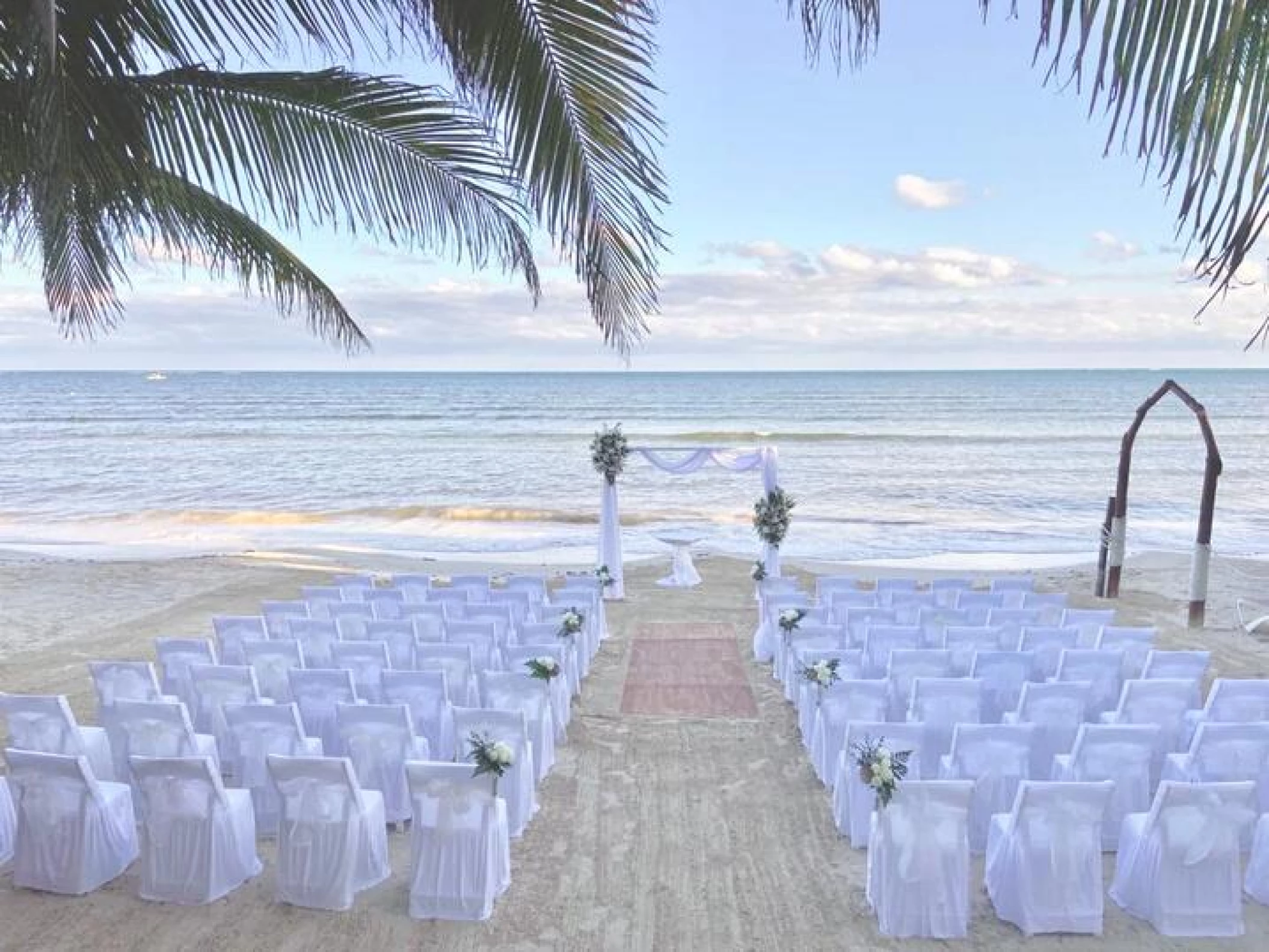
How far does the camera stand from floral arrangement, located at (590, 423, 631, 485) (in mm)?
14445

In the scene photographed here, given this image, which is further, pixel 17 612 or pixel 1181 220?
pixel 17 612

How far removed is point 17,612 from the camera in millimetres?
14461

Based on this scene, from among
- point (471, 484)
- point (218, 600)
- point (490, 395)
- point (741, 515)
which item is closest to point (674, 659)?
point (218, 600)

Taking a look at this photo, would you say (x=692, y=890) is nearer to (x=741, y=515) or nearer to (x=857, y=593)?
(x=857, y=593)

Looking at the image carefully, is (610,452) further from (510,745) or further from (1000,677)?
(510,745)

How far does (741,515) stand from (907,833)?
22.8m

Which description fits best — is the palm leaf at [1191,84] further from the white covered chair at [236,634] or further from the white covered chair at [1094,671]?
the white covered chair at [236,634]

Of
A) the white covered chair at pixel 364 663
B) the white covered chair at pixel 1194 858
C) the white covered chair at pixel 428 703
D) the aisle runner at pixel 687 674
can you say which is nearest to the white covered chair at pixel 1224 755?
the white covered chair at pixel 1194 858

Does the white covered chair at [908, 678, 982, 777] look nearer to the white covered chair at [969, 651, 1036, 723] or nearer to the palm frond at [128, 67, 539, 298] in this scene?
the white covered chair at [969, 651, 1036, 723]

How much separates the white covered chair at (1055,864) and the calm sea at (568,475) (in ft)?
52.0

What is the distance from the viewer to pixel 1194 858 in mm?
5184

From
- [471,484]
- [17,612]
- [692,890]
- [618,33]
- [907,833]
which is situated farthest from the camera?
[471,484]

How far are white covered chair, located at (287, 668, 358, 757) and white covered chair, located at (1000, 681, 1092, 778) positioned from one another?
4.59 meters

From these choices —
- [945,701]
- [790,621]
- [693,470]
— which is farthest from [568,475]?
[945,701]
